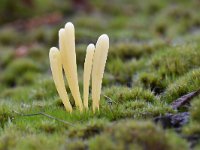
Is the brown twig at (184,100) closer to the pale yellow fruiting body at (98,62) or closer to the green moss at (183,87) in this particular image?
the green moss at (183,87)

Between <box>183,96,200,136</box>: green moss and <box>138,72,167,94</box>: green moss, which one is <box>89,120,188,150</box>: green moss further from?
<box>138,72,167,94</box>: green moss

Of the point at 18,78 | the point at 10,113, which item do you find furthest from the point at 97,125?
the point at 18,78

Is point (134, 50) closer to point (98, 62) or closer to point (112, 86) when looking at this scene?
point (112, 86)

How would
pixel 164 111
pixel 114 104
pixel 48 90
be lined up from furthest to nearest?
pixel 48 90
pixel 114 104
pixel 164 111

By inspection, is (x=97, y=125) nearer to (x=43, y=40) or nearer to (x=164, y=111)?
(x=164, y=111)

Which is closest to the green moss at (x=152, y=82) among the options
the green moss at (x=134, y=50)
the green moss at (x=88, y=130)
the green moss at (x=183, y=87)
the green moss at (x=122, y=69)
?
the green moss at (x=183, y=87)

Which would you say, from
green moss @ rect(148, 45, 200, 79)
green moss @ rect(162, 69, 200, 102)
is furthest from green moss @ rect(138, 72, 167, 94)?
green moss @ rect(162, 69, 200, 102)
